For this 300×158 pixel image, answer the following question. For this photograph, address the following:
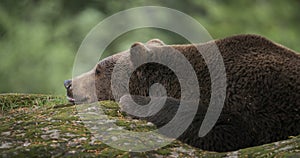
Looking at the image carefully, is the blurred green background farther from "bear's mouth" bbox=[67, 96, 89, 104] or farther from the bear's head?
"bear's mouth" bbox=[67, 96, 89, 104]

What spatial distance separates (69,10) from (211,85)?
7896mm

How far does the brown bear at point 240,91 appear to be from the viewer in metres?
4.41

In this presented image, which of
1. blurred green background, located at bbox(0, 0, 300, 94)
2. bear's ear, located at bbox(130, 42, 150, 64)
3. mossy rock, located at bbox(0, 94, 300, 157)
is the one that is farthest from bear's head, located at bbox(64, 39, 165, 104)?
blurred green background, located at bbox(0, 0, 300, 94)

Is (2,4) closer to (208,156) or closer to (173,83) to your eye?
(173,83)

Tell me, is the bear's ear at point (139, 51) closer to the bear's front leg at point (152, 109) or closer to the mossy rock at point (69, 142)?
the bear's front leg at point (152, 109)

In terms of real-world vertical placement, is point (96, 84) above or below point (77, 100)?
above

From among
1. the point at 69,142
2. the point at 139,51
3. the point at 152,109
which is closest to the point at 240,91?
the point at 152,109

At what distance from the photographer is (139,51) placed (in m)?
5.70

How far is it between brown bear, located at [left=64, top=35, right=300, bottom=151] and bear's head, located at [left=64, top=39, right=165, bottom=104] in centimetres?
35

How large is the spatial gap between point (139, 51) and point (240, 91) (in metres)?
1.24

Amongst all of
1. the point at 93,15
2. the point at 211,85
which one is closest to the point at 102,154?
the point at 211,85

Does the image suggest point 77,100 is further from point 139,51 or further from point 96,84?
point 139,51

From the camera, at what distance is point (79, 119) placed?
174 inches

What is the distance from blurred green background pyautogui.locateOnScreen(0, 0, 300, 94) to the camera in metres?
9.94
